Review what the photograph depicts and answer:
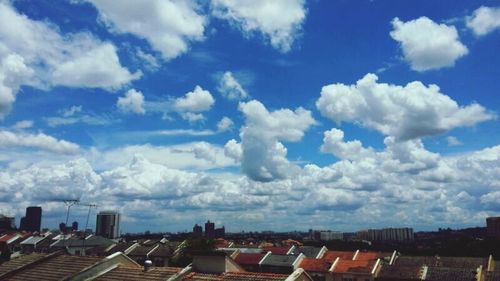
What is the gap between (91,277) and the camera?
77.3ft

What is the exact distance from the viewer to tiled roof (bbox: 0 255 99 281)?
81.3 feet

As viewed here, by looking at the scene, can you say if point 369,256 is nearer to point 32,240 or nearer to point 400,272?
point 400,272

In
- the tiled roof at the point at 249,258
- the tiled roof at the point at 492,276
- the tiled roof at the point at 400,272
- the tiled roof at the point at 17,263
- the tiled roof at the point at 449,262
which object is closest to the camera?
the tiled roof at the point at 17,263

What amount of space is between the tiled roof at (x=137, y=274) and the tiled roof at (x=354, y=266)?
3976 cm

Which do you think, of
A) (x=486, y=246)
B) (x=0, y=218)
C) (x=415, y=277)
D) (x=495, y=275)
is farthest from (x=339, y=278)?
(x=0, y=218)

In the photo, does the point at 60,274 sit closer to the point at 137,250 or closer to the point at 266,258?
the point at 266,258

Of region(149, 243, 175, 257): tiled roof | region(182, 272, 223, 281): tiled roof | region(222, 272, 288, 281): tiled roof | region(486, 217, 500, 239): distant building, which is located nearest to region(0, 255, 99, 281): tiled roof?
region(182, 272, 223, 281): tiled roof

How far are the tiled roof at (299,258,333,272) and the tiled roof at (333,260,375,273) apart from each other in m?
1.21

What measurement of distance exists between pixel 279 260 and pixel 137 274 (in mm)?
46152

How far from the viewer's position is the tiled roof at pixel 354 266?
57812 millimetres

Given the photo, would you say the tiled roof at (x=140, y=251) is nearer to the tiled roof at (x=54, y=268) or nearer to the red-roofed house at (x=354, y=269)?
the red-roofed house at (x=354, y=269)

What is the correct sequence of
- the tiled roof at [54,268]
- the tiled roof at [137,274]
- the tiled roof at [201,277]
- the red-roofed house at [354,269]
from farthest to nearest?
1. the red-roofed house at [354,269]
2. the tiled roof at [54,268]
3. the tiled roof at [137,274]
4. the tiled roof at [201,277]

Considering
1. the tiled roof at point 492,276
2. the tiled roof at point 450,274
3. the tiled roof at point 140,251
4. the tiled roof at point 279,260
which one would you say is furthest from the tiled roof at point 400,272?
the tiled roof at point 140,251

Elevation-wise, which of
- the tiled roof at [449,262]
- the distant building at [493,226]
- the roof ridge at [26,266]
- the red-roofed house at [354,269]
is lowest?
the red-roofed house at [354,269]
